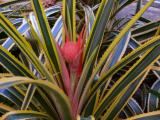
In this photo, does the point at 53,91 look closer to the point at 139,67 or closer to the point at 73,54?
the point at 73,54

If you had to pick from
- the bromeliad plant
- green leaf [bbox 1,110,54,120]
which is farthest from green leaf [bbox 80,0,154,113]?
green leaf [bbox 1,110,54,120]

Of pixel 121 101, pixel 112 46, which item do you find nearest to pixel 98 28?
pixel 112 46

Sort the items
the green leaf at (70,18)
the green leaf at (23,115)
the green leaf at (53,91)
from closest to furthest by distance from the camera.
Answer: the green leaf at (53,91)
the green leaf at (23,115)
the green leaf at (70,18)

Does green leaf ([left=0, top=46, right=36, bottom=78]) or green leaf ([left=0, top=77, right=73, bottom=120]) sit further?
green leaf ([left=0, top=46, right=36, bottom=78])

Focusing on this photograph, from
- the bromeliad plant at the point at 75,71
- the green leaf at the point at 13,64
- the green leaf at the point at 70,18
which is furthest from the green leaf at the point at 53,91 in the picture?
the green leaf at the point at 70,18

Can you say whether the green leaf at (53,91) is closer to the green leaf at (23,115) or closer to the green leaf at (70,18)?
the green leaf at (23,115)

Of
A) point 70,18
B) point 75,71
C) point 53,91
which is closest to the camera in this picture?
point 53,91

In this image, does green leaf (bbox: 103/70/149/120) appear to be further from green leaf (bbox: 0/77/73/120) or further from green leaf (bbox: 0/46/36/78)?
green leaf (bbox: 0/46/36/78)

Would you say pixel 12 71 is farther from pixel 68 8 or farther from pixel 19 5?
pixel 19 5

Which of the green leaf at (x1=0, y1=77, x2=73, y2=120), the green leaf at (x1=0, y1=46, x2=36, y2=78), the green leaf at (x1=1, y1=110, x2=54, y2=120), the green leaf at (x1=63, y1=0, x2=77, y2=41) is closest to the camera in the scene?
the green leaf at (x1=0, y1=77, x2=73, y2=120)

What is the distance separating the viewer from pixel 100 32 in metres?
0.85

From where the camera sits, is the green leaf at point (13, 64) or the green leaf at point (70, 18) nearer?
the green leaf at point (13, 64)

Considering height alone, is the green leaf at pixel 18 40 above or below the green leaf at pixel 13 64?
above

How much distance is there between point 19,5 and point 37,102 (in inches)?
35.3
